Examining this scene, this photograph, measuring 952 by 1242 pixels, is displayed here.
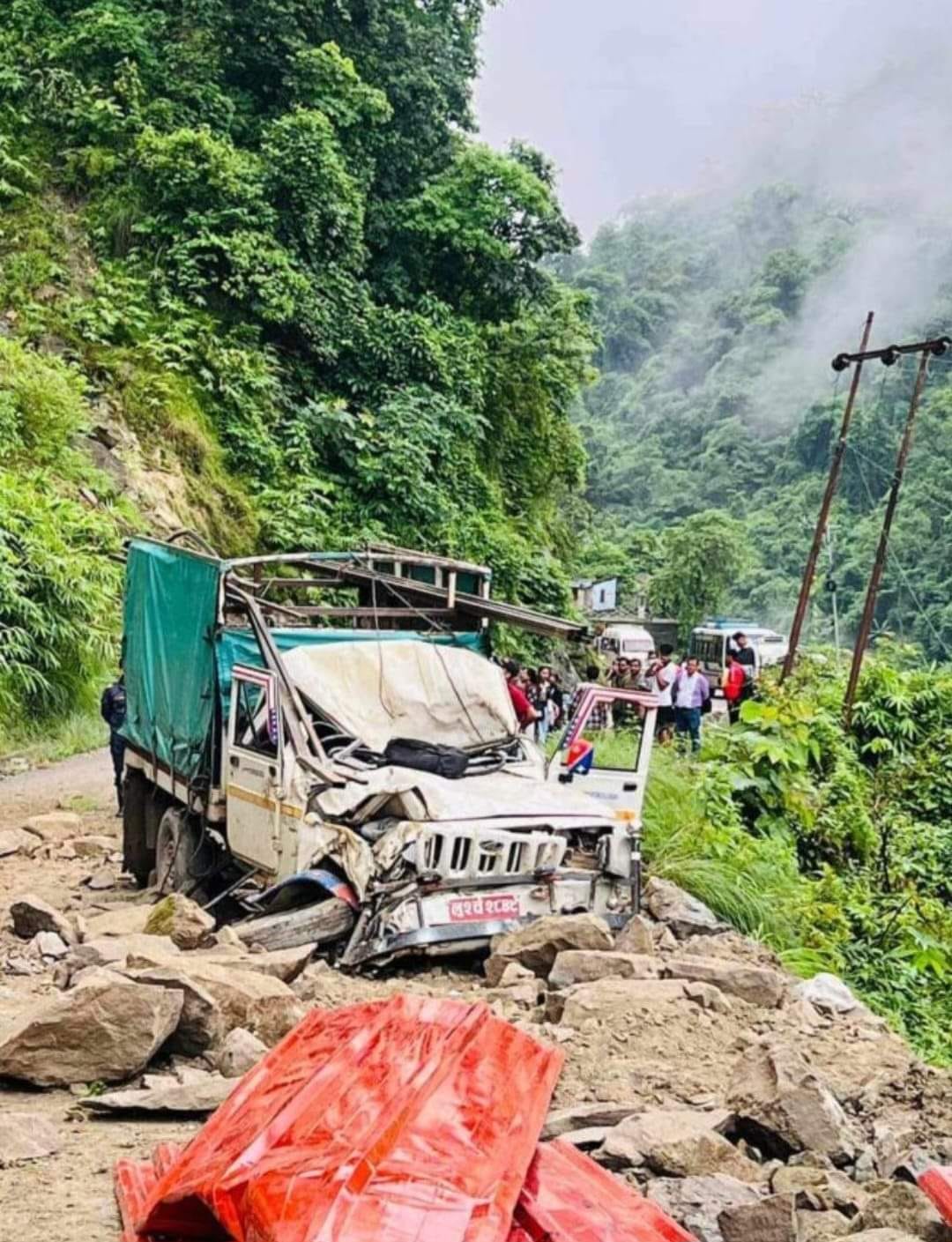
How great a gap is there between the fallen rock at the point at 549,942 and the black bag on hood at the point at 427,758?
4.49 feet

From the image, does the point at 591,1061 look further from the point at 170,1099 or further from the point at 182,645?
the point at 182,645

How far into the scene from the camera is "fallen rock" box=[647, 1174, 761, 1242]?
326cm

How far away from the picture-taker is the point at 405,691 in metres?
8.92

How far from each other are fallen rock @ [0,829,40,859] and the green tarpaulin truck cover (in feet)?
4.23

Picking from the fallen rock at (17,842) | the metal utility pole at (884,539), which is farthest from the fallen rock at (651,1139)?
the metal utility pole at (884,539)

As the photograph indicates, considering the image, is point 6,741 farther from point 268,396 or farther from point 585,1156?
point 585,1156

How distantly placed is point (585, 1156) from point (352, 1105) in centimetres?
67

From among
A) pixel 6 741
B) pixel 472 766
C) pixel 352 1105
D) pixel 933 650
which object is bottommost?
pixel 933 650

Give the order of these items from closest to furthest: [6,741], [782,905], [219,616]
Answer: [219,616] → [782,905] → [6,741]

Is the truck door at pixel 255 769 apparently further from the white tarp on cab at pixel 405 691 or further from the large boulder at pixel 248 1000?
the large boulder at pixel 248 1000

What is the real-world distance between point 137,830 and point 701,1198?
769 centimetres

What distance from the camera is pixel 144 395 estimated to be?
71.1 feet

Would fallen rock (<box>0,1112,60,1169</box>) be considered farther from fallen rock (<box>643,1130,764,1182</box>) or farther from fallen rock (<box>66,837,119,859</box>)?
fallen rock (<box>66,837,119,859</box>)

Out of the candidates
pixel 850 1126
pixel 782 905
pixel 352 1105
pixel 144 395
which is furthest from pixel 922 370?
pixel 352 1105
